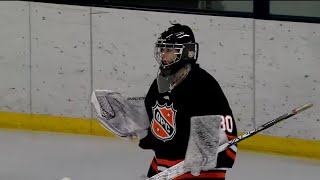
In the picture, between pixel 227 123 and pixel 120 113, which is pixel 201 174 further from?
pixel 120 113

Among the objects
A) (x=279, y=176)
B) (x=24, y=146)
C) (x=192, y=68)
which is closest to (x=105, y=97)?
(x=192, y=68)

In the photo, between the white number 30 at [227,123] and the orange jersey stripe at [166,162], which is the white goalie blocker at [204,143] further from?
the orange jersey stripe at [166,162]

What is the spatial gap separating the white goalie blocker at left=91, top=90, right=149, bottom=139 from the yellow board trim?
2650mm

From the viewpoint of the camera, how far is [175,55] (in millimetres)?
4340

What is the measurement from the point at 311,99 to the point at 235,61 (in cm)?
58

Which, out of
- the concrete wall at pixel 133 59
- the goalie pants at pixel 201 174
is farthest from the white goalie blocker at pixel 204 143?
the concrete wall at pixel 133 59

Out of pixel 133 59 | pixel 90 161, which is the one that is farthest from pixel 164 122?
pixel 133 59

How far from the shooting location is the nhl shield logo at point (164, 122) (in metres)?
4.38

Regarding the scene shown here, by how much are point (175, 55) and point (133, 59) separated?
3.20 meters

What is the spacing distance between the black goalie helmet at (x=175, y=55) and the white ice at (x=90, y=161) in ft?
7.79

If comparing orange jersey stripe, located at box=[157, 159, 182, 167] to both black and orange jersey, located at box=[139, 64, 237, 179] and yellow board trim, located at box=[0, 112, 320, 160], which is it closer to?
black and orange jersey, located at box=[139, 64, 237, 179]

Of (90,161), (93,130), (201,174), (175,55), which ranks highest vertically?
(175,55)

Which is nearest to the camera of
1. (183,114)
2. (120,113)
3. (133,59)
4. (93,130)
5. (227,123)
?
(227,123)

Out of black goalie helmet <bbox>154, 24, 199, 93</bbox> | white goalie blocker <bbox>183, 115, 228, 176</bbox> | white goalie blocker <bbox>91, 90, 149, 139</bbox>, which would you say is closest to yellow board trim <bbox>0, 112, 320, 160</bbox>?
white goalie blocker <bbox>91, 90, 149, 139</bbox>
